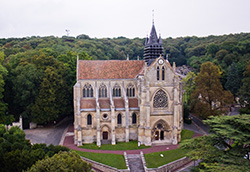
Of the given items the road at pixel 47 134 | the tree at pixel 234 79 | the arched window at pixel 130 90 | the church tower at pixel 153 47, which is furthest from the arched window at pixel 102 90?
the tree at pixel 234 79

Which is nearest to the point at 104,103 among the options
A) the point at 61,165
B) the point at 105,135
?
the point at 105,135

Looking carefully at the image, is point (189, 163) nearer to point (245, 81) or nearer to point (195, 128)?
point (195, 128)

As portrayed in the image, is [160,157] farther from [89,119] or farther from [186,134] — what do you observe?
[89,119]

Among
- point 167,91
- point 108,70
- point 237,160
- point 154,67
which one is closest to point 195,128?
point 167,91

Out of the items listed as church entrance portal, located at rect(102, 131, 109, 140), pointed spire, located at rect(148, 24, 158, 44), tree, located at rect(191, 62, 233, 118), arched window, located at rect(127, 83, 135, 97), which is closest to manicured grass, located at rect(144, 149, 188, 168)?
church entrance portal, located at rect(102, 131, 109, 140)

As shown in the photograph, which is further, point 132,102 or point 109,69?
point 109,69

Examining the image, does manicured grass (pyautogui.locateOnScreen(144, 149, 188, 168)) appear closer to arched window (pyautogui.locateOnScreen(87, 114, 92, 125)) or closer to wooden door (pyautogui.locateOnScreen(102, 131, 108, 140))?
wooden door (pyautogui.locateOnScreen(102, 131, 108, 140))

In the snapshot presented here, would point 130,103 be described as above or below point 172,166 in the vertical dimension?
above

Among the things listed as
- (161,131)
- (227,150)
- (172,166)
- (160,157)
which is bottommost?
(172,166)

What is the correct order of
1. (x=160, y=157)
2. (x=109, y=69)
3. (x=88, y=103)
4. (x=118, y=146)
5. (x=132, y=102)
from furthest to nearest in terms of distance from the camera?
(x=109, y=69) < (x=132, y=102) < (x=88, y=103) < (x=118, y=146) < (x=160, y=157)
